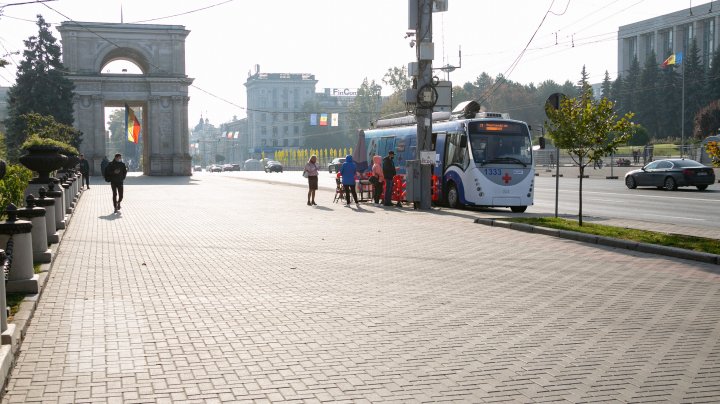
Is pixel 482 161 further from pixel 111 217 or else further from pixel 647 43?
pixel 647 43

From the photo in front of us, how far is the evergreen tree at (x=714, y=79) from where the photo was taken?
85625mm

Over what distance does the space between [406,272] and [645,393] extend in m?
5.85

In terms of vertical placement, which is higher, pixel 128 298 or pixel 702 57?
pixel 702 57

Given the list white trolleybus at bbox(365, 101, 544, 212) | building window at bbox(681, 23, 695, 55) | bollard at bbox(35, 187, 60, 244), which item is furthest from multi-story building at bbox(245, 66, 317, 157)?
bollard at bbox(35, 187, 60, 244)

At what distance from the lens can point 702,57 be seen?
99.9m

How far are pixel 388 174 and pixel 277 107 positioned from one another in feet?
524

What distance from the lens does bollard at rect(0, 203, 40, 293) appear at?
27.5 feet

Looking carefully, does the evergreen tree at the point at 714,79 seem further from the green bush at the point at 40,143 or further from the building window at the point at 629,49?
the green bush at the point at 40,143

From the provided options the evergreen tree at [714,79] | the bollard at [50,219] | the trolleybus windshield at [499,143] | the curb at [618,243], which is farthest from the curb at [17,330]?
the evergreen tree at [714,79]

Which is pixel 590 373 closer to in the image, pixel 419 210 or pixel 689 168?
pixel 419 210

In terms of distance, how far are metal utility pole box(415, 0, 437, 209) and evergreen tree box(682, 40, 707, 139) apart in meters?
74.4

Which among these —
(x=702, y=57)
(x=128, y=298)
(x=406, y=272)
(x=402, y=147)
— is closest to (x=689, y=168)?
(x=402, y=147)

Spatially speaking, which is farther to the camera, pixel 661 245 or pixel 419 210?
pixel 419 210

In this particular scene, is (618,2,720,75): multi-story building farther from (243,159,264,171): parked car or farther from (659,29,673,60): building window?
(243,159,264,171): parked car
